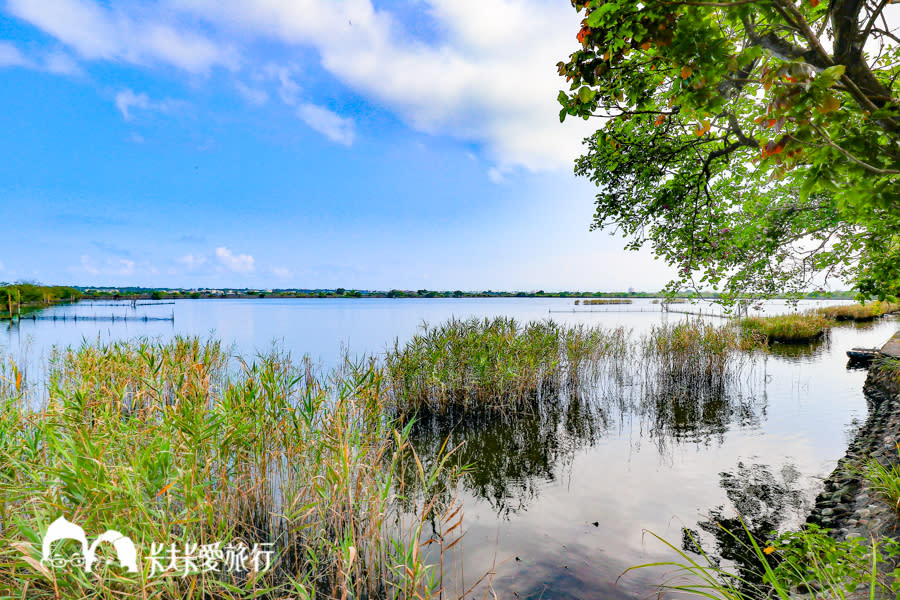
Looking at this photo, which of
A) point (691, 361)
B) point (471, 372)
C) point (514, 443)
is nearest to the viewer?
point (514, 443)

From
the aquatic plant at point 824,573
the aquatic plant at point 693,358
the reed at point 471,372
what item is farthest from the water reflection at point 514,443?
the aquatic plant at point 693,358

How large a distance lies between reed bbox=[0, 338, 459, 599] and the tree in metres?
3.62

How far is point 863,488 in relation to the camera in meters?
4.91

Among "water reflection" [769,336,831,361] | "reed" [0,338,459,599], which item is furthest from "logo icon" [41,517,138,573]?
"water reflection" [769,336,831,361]

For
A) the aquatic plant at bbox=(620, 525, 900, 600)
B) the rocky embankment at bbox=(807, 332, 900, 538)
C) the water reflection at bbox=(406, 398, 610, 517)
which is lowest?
the water reflection at bbox=(406, 398, 610, 517)

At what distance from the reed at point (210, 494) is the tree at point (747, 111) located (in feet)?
11.9

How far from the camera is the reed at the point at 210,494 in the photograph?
282 centimetres

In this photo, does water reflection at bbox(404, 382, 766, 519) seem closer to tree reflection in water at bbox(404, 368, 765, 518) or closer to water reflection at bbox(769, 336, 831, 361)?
tree reflection in water at bbox(404, 368, 765, 518)

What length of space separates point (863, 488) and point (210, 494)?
7745 millimetres

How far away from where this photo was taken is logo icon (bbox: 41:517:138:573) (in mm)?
2482

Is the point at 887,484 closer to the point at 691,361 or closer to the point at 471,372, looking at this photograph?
the point at 471,372

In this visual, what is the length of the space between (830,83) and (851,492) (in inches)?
254

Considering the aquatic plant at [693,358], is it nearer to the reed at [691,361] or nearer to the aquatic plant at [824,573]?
the reed at [691,361]

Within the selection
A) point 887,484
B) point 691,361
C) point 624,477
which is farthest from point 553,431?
point 691,361
